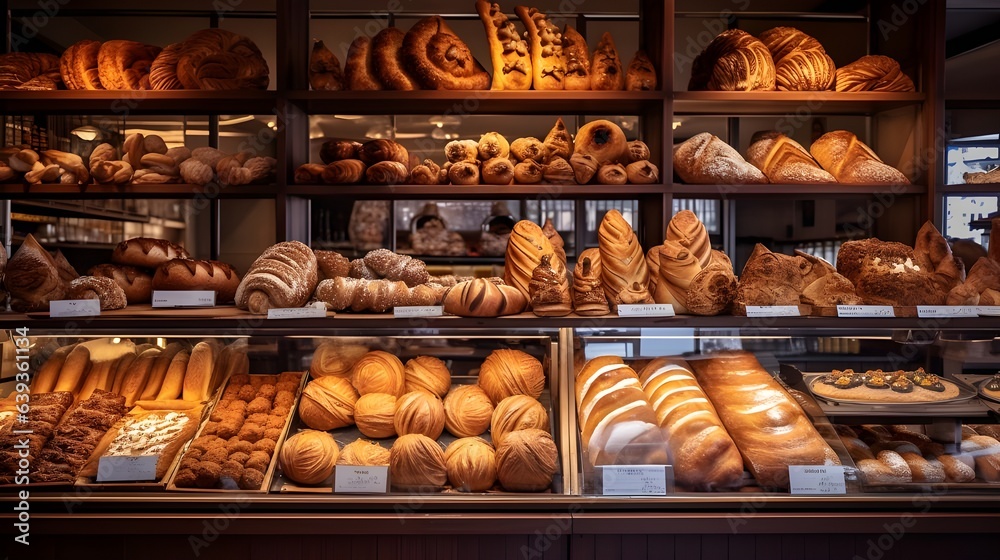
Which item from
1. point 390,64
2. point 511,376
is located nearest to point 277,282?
Answer: point 511,376

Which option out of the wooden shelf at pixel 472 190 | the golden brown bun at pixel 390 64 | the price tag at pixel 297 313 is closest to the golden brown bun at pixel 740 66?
the wooden shelf at pixel 472 190

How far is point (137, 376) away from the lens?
8.71 ft

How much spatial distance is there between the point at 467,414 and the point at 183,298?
1196mm

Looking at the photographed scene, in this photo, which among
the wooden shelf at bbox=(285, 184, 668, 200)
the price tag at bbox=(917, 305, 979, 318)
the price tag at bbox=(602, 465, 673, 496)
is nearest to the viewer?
the price tag at bbox=(602, 465, 673, 496)

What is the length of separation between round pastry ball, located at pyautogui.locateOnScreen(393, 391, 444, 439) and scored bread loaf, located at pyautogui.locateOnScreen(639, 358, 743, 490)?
805 mm

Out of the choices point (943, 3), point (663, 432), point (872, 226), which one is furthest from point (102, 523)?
point (943, 3)

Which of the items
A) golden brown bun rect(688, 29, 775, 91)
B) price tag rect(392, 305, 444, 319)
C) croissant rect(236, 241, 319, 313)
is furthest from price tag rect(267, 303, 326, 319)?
golden brown bun rect(688, 29, 775, 91)

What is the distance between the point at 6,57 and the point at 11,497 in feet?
6.75

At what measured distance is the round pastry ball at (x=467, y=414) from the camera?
241cm

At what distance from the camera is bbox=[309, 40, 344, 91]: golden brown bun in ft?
9.61

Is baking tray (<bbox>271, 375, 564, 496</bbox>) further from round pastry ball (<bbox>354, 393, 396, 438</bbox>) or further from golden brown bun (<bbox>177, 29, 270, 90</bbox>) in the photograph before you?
golden brown bun (<bbox>177, 29, 270, 90</bbox>)

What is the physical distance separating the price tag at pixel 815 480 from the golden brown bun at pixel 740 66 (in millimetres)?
1705

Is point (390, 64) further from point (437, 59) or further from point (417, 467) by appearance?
point (417, 467)

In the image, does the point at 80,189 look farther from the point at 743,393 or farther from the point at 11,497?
the point at 743,393
